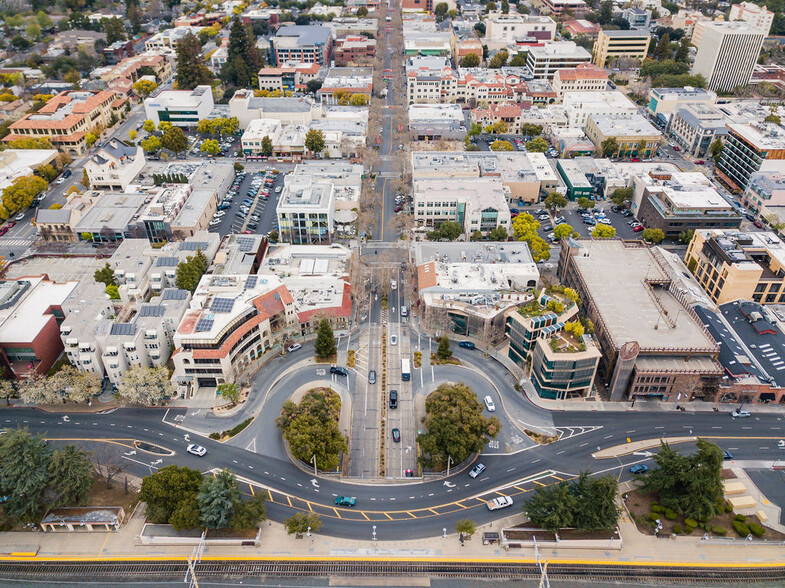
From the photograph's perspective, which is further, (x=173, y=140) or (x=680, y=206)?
(x=173, y=140)

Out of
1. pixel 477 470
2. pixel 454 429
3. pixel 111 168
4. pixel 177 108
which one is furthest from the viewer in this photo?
pixel 177 108

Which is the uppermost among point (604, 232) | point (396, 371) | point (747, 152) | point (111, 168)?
point (747, 152)

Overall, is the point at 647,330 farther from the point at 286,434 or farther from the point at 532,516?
the point at 286,434

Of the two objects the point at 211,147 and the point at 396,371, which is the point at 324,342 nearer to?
the point at 396,371

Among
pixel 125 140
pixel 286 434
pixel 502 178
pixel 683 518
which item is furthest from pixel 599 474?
pixel 125 140

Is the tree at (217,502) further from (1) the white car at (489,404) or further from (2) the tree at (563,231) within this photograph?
(2) the tree at (563,231)

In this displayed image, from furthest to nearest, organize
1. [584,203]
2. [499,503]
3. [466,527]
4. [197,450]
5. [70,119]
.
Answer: [70,119], [584,203], [197,450], [499,503], [466,527]

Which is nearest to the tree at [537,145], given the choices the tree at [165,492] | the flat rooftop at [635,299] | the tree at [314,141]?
the flat rooftop at [635,299]

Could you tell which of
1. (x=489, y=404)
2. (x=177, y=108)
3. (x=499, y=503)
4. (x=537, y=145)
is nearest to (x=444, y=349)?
(x=489, y=404)

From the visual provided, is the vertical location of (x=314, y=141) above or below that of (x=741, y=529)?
above
